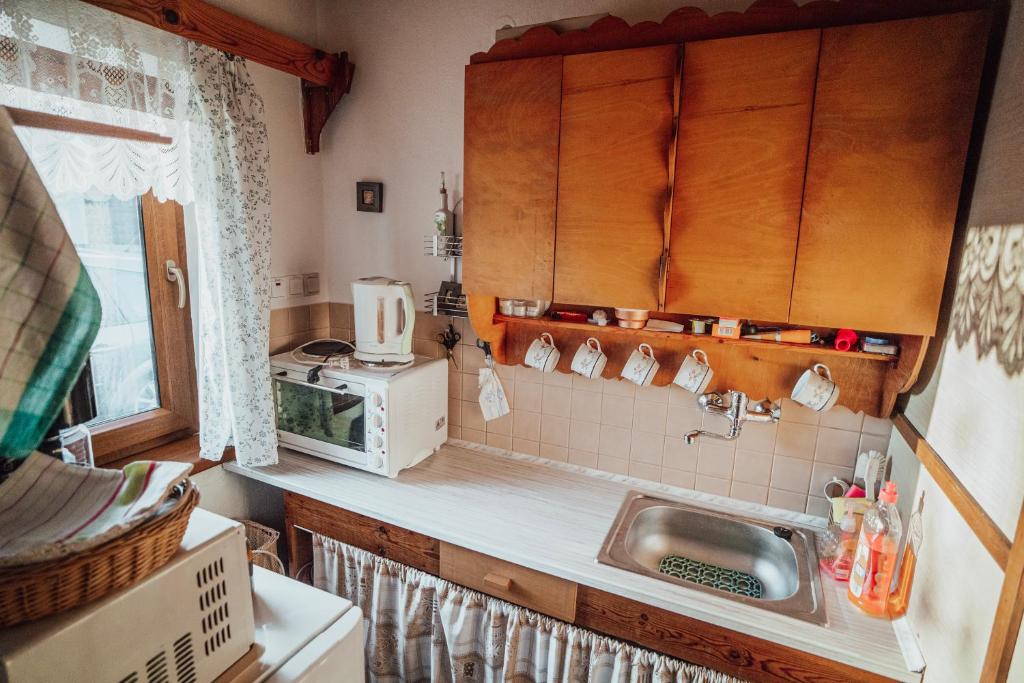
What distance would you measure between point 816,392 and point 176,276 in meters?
2.08

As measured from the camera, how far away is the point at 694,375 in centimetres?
164

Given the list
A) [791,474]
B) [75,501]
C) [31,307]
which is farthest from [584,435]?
[31,307]

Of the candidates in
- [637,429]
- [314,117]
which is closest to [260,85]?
[314,117]

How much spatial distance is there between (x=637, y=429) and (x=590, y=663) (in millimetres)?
733

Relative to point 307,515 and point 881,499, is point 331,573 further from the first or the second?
point 881,499

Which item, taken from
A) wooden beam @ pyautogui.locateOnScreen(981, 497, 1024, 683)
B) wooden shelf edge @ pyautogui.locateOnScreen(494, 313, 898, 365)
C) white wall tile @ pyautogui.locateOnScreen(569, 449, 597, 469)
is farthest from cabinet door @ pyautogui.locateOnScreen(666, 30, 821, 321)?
white wall tile @ pyautogui.locateOnScreen(569, 449, 597, 469)

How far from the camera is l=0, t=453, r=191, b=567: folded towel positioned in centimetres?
77

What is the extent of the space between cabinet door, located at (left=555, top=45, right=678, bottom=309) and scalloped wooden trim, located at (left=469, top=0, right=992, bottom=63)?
51mm

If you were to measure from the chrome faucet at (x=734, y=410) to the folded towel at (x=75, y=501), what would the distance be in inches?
54.7

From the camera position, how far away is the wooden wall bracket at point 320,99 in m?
2.09

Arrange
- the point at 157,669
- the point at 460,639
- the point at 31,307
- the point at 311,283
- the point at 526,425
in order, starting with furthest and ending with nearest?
1. the point at 311,283
2. the point at 526,425
3. the point at 460,639
4. the point at 157,669
5. the point at 31,307

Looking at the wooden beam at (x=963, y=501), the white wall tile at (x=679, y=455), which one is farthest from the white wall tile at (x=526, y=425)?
the wooden beam at (x=963, y=501)

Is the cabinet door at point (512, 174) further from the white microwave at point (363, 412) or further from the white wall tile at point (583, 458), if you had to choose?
the white wall tile at point (583, 458)

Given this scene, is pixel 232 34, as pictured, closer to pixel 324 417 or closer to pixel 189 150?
pixel 189 150
